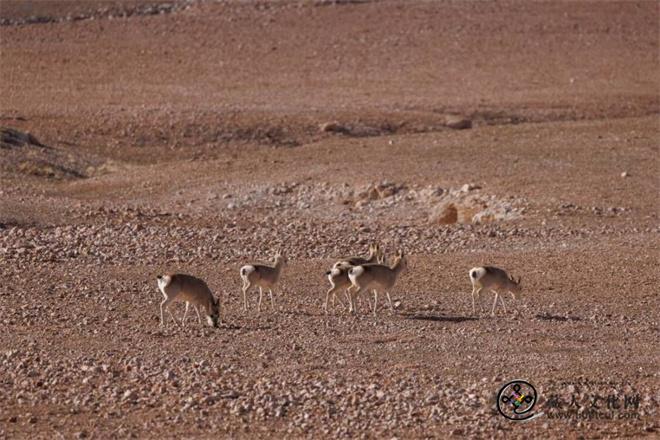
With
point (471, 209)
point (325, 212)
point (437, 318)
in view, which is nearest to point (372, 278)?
point (437, 318)

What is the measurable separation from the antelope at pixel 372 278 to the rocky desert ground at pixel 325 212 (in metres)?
0.27

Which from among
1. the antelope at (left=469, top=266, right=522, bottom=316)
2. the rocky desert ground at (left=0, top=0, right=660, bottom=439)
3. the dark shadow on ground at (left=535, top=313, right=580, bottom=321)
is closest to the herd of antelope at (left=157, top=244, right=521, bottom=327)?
the antelope at (left=469, top=266, right=522, bottom=316)

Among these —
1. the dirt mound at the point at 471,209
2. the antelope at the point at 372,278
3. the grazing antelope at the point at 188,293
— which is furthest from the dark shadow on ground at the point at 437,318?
the dirt mound at the point at 471,209

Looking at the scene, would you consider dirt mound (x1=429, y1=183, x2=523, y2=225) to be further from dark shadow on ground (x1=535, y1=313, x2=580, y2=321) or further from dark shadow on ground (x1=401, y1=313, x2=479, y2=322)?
dark shadow on ground (x1=401, y1=313, x2=479, y2=322)

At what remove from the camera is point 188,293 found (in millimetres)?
15844

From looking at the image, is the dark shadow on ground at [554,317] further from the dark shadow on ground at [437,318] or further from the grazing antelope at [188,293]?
the grazing antelope at [188,293]

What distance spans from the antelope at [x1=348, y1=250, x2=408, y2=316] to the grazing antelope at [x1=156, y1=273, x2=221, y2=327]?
168 centimetres

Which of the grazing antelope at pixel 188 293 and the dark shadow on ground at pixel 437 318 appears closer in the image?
the grazing antelope at pixel 188 293

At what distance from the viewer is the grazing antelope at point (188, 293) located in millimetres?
15719

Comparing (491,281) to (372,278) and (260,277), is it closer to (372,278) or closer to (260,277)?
(372,278)

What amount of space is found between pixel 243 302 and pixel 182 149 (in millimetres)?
18464

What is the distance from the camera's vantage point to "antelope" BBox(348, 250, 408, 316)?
53.8ft

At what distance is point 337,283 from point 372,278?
0.46m

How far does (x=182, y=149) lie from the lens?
35.5 meters
